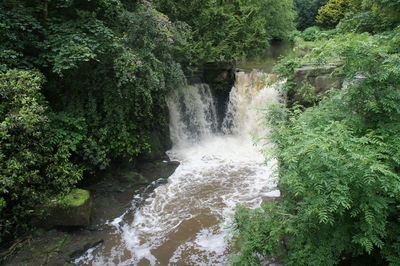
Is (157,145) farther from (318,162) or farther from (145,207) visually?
(318,162)

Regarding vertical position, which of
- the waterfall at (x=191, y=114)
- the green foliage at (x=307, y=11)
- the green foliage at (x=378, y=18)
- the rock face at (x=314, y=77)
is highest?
the green foliage at (x=307, y=11)

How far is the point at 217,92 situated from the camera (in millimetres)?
10320

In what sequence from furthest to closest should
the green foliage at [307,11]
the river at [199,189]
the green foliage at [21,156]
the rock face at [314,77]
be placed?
the green foliage at [307,11] → the rock face at [314,77] → the river at [199,189] → the green foliage at [21,156]

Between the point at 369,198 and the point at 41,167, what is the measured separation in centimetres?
519

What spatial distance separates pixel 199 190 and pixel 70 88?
3.79 meters

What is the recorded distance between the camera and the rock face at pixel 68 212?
193 inches

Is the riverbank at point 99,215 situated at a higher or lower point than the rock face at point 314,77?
lower

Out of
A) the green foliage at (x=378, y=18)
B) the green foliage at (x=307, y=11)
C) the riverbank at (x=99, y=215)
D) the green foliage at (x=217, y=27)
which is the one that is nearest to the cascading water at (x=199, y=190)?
the riverbank at (x=99, y=215)

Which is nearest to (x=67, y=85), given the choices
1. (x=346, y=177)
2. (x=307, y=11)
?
(x=346, y=177)

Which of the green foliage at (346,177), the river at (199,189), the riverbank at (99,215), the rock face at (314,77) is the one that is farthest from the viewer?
A: the rock face at (314,77)

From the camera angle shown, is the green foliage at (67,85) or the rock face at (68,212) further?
the rock face at (68,212)

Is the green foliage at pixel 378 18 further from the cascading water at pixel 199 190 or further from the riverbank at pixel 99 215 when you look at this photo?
the riverbank at pixel 99 215

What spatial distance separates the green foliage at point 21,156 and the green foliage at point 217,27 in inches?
196

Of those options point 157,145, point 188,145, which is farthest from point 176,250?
point 188,145
